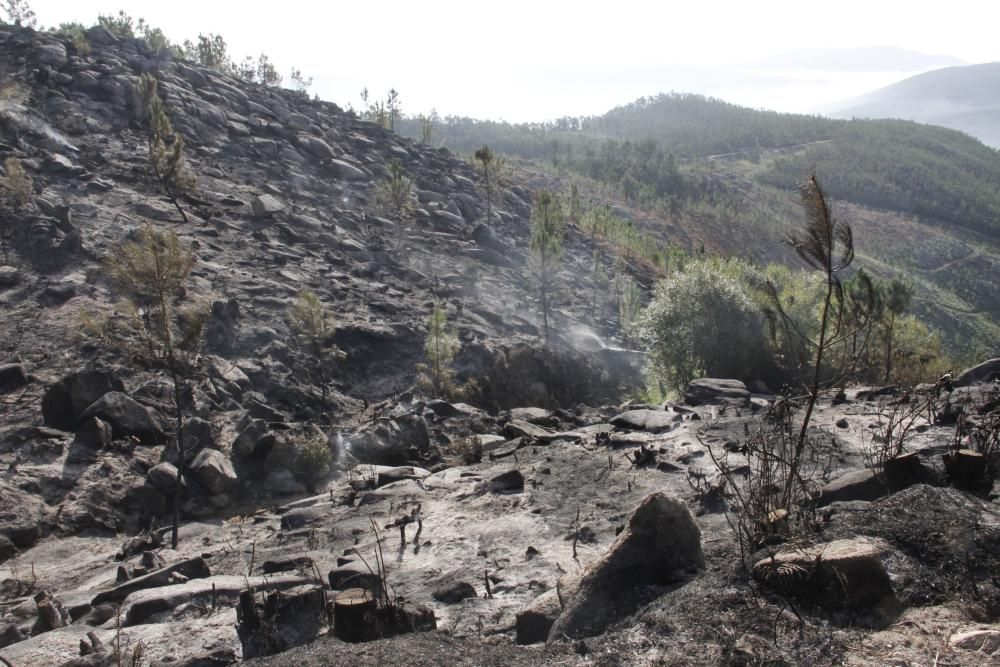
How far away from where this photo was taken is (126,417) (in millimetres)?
13398

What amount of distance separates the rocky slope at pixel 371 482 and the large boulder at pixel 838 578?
22 millimetres

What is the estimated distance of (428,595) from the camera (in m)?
7.07

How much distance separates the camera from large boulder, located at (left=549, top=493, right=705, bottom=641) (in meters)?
5.00

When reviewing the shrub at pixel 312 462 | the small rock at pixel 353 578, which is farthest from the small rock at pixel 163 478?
the small rock at pixel 353 578

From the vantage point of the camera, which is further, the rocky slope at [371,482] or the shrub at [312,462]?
the shrub at [312,462]

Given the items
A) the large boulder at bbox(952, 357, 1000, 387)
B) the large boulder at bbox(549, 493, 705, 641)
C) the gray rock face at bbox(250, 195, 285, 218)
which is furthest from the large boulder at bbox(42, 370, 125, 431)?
the large boulder at bbox(952, 357, 1000, 387)

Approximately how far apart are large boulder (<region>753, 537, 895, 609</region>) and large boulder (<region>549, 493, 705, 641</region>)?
922mm

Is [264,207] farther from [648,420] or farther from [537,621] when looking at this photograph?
[537,621]

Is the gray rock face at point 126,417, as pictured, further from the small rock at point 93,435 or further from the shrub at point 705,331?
the shrub at point 705,331

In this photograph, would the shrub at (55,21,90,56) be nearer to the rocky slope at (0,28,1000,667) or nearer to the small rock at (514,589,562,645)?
the rocky slope at (0,28,1000,667)

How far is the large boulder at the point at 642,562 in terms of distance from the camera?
16.4 ft

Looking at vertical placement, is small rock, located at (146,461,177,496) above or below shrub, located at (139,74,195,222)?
below

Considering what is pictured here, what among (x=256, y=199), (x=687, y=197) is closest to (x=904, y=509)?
(x=256, y=199)

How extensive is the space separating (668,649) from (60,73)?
4328 centimetres
